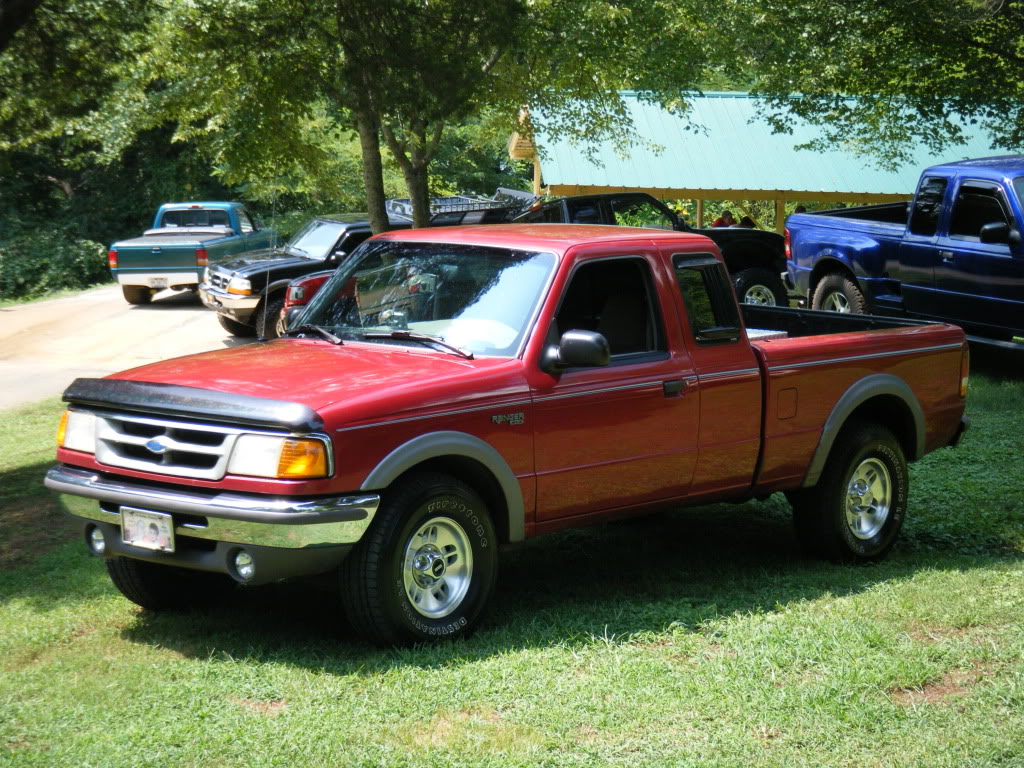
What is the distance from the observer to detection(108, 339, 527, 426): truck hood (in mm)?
5098

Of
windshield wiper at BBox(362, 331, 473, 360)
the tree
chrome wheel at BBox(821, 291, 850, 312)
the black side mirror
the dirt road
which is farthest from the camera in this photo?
the tree

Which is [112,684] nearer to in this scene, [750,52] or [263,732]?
[263,732]

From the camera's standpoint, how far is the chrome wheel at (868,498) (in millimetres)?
7246

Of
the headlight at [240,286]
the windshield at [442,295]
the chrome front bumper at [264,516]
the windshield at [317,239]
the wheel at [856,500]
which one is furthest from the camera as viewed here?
the windshield at [317,239]

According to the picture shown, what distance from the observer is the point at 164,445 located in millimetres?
5145

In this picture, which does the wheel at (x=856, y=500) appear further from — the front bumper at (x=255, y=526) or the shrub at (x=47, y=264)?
the shrub at (x=47, y=264)

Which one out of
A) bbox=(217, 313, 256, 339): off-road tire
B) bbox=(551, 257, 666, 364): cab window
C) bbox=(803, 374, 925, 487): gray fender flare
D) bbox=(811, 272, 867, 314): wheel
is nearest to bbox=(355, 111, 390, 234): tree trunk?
bbox=(217, 313, 256, 339): off-road tire

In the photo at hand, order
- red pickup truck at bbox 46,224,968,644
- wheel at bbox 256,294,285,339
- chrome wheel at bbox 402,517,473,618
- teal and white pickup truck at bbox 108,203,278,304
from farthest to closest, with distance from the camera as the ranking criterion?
teal and white pickup truck at bbox 108,203,278,304 → wheel at bbox 256,294,285,339 → chrome wheel at bbox 402,517,473,618 → red pickup truck at bbox 46,224,968,644

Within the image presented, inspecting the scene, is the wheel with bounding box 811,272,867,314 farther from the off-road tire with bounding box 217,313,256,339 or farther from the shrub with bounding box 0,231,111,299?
the shrub with bounding box 0,231,111,299

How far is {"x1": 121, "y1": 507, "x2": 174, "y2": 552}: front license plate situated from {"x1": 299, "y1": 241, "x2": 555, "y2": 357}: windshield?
1.43m

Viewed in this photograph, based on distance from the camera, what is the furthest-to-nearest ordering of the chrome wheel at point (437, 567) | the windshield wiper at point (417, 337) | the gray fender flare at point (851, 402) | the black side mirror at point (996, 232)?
the black side mirror at point (996, 232)
the gray fender flare at point (851, 402)
the windshield wiper at point (417, 337)
the chrome wheel at point (437, 567)

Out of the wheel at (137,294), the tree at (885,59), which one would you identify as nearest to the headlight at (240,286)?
the wheel at (137,294)

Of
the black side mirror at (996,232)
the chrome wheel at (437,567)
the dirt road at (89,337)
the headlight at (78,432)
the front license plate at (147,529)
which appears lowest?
the dirt road at (89,337)

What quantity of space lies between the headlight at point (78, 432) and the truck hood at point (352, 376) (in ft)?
0.82
